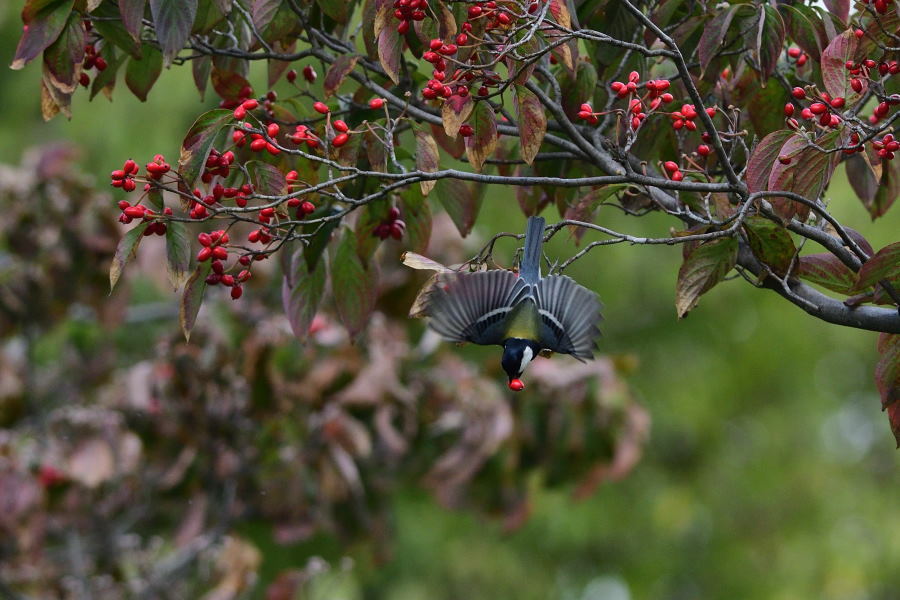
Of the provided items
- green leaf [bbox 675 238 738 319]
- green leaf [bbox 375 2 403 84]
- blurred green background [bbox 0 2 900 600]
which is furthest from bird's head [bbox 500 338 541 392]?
blurred green background [bbox 0 2 900 600]

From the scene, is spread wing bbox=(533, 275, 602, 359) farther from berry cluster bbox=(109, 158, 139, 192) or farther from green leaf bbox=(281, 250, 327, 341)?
berry cluster bbox=(109, 158, 139, 192)

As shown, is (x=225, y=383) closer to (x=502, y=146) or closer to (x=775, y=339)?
(x=502, y=146)

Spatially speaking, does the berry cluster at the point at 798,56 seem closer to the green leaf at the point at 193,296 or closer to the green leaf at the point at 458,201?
the green leaf at the point at 458,201

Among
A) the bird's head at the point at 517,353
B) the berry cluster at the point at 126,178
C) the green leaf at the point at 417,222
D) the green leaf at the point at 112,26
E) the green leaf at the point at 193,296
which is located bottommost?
the bird's head at the point at 517,353

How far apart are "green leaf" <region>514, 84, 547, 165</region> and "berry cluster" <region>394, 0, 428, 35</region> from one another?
222 millimetres

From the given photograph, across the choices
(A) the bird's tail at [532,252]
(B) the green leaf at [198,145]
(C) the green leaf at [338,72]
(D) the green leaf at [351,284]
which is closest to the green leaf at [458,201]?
(D) the green leaf at [351,284]

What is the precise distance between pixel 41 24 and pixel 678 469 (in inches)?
318

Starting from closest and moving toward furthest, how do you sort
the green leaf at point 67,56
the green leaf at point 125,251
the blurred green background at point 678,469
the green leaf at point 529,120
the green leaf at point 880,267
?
the green leaf at point 880,267 → the green leaf at point 125,251 → the green leaf at point 529,120 → the green leaf at point 67,56 → the blurred green background at point 678,469

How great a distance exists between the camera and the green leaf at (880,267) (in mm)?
1763

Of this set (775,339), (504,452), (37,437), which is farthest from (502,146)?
(775,339)

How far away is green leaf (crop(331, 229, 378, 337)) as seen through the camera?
2418 mm

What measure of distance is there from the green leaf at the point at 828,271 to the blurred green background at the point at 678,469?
6.66m

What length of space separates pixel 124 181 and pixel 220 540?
9.71ft

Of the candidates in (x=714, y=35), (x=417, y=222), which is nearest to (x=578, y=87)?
(x=714, y=35)
